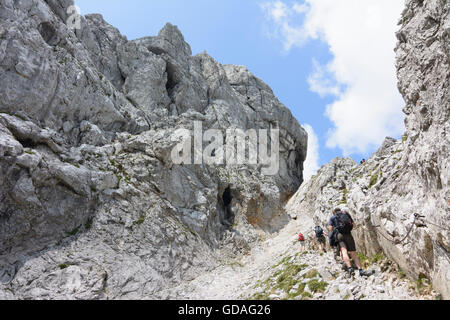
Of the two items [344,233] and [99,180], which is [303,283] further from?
[99,180]

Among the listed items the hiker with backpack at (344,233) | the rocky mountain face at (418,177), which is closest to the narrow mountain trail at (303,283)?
the rocky mountain face at (418,177)

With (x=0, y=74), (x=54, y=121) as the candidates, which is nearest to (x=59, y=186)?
(x=54, y=121)

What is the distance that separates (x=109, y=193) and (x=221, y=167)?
18.9m

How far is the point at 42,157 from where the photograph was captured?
23.8 m

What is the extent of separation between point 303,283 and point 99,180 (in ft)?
65.0

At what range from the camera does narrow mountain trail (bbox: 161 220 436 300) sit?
11625mm

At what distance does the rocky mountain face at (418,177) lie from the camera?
10613 millimetres

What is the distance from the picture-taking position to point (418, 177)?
12.8 m

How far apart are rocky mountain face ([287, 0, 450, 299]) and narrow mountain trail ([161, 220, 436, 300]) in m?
0.80
